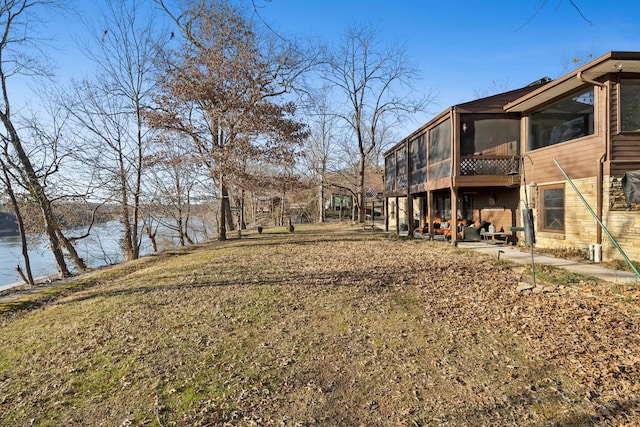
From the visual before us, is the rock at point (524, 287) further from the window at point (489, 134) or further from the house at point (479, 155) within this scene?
the window at point (489, 134)

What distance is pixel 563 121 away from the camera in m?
9.12

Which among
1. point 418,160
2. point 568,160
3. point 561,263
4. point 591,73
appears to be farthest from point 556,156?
point 418,160

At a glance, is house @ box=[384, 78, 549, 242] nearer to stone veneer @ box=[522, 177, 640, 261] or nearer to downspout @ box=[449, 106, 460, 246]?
downspout @ box=[449, 106, 460, 246]

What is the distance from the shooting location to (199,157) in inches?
545

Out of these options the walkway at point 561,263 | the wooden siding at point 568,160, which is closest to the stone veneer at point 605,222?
the wooden siding at point 568,160

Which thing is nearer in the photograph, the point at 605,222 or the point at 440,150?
the point at 605,222

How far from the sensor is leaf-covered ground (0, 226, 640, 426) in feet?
9.05

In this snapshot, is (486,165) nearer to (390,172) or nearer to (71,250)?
(390,172)

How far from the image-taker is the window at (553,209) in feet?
29.6

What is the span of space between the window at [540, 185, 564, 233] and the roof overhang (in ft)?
8.29

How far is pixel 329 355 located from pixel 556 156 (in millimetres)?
8958

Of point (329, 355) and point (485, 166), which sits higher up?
point (485, 166)

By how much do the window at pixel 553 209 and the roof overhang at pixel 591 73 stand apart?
99.5 inches

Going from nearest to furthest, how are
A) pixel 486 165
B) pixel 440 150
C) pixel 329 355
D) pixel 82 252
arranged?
pixel 329 355 → pixel 486 165 → pixel 440 150 → pixel 82 252
